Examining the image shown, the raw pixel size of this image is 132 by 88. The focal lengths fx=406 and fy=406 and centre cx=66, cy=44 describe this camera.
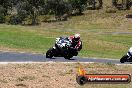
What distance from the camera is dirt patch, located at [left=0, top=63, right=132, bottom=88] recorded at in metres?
18.2

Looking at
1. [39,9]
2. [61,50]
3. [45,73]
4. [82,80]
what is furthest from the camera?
[39,9]

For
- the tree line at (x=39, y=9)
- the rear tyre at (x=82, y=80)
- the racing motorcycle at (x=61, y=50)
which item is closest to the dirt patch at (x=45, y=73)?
the rear tyre at (x=82, y=80)

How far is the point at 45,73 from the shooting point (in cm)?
2041

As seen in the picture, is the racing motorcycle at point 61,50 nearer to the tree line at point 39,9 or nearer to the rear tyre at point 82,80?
the rear tyre at point 82,80

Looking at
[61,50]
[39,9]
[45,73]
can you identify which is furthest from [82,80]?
[39,9]

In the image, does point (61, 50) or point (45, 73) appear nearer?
point (45, 73)

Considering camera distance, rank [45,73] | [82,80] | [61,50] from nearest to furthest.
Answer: [82,80]
[45,73]
[61,50]

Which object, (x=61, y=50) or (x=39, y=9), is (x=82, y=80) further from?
(x=39, y=9)

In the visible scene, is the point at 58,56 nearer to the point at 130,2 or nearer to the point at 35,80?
the point at 35,80

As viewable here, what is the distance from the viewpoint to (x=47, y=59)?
26844mm

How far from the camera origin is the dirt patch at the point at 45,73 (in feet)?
59.7

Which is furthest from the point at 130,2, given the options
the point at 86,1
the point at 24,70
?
the point at 24,70

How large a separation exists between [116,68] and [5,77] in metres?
7.31

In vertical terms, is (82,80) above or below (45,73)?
above
